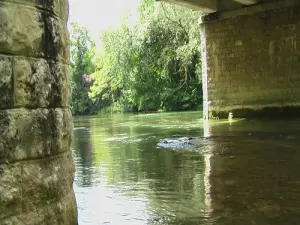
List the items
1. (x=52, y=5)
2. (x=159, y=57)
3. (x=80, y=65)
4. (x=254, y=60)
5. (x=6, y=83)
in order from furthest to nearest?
(x=80, y=65)
(x=159, y=57)
(x=254, y=60)
(x=52, y=5)
(x=6, y=83)

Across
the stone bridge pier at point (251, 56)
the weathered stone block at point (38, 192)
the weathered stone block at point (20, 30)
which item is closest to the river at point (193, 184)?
the weathered stone block at point (38, 192)

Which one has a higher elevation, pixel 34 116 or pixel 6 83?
pixel 6 83

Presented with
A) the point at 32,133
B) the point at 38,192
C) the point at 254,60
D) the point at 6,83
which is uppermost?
the point at 254,60

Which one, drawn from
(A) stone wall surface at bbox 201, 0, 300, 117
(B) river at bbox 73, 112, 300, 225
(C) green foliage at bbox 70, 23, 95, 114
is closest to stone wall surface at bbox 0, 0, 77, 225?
(B) river at bbox 73, 112, 300, 225

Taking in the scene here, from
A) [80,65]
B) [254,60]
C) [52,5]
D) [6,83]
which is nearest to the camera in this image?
[6,83]

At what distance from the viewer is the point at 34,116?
9.71 feet

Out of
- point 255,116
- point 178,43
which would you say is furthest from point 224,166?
point 178,43

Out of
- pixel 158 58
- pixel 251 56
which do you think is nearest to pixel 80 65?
pixel 158 58

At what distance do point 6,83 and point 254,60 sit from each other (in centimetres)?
1454

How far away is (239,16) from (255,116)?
11.7 feet

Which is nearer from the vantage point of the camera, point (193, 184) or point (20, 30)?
point (20, 30)

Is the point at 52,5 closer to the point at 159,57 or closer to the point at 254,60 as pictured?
the point at 254,60

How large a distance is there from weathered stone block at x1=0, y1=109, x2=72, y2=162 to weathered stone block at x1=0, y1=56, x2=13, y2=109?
2.1 inches

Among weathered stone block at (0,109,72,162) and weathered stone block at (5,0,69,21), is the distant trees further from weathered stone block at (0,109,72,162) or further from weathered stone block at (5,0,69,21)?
weathered stone block at (0,109,72,162)
